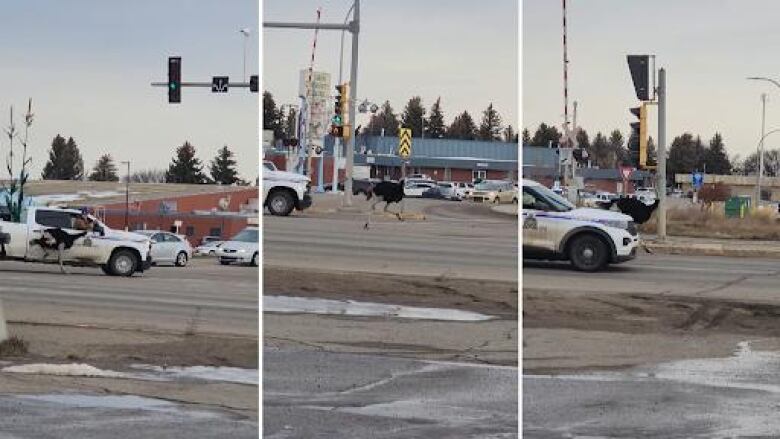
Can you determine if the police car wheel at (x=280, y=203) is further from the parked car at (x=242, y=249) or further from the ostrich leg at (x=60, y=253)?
the ostrich leg at (x=60, y=253)

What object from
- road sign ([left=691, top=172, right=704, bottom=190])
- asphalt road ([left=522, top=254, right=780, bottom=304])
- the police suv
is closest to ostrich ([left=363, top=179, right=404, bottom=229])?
the police suv

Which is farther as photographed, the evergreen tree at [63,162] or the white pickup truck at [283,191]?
the evergreen tree at [63,162]

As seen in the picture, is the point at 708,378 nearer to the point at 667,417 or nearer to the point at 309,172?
the point at 667,417

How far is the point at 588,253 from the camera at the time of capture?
4.06 metres

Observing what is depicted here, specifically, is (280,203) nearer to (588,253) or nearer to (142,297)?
(142,297)

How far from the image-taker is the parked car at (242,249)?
3.78m

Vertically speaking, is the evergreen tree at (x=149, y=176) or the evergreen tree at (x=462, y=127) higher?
the evergreen tree at (x=462, y=127)

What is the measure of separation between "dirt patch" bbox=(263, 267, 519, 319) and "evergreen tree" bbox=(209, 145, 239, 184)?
0.50 metres

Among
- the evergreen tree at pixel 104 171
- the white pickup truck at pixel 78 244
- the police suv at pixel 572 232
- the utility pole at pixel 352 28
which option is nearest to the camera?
the utility pole at pixel 352 28

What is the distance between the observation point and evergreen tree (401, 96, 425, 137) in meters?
3.82

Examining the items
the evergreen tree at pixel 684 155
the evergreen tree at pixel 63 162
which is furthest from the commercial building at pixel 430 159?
the evergreen tree at pixel 63 162

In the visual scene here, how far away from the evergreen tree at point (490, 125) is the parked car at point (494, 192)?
0.20 meters

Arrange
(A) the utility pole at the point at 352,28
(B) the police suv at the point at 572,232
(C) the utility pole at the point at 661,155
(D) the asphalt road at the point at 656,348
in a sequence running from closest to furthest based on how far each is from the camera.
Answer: (A) the utility pole at the point at 352,28, (D) the asphalt road at the point at 656,348, (B) the police suv at the point at 572,232, (C) the utility pole at the point at 661,155

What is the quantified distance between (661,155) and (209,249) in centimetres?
207
